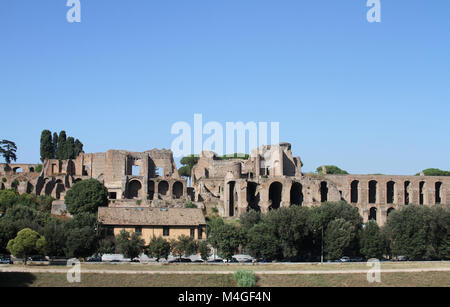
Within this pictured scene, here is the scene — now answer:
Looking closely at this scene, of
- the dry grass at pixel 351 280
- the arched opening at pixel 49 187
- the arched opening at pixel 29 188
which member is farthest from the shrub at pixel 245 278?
the arched opening at pixel 29 188

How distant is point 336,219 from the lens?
61.6 meters

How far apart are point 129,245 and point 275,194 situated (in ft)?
103

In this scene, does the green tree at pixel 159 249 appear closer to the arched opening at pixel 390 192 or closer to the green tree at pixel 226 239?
the green tree at pixel 226 239

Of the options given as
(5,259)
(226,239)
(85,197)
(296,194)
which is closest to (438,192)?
(296,194)

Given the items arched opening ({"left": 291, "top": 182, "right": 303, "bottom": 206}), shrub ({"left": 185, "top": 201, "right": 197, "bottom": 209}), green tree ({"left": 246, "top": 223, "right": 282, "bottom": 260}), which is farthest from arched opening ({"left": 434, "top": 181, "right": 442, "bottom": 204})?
green tree ({"left": 246, "top": 223, "right": 282, "bottom": 260})

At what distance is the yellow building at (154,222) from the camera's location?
61719 mm

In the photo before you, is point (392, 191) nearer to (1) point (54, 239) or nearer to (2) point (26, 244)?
(1) point (54, 239)

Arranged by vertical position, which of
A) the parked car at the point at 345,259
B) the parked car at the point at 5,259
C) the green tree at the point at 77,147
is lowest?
the parked car at the point at 345,259

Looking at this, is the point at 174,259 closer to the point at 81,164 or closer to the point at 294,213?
the point at 294,213

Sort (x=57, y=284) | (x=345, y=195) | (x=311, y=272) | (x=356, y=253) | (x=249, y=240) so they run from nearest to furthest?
(x=57, y=284) → (x=311, y=272) → (x=249, y=240) → (x=356, y=253) → (x=345, y=195)

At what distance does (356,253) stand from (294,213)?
7.04 metres

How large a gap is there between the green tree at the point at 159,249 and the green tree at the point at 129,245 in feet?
3.59
